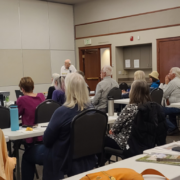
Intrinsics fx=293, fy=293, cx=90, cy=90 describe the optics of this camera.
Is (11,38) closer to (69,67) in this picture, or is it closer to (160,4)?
(69,67)

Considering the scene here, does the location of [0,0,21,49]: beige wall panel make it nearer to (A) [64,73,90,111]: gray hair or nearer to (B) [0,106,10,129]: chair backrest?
(B) [0,106,10,129]: chair backrest

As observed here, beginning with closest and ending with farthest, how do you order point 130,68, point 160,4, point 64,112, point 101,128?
point 64,112 → point 101,128 → point 160,4 → point 130,68

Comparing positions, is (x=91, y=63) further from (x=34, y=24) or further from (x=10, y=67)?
(x=10, y=67)

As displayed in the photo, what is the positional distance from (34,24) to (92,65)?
2.67m

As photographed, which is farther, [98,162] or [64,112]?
[98,162]

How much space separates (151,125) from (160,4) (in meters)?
6.90

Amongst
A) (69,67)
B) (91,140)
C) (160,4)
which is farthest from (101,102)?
(160,4)

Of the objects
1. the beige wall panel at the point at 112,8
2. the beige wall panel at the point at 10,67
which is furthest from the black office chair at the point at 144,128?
the beige wall panel at the point at 10,67

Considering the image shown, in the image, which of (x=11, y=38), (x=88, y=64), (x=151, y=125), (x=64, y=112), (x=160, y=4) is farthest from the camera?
(x=88, y=64)

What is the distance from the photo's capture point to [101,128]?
8.84ft

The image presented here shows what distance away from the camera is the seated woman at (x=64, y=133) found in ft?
8.21

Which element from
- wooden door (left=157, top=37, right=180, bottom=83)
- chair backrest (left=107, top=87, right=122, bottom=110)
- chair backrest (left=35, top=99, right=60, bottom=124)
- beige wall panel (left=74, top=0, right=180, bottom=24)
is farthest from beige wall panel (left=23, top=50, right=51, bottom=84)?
chair backrest (left=35, top=99, right=60, bottom=124)

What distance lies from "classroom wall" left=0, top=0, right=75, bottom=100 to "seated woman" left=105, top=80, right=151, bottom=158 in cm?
713

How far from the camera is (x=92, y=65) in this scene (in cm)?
1130
